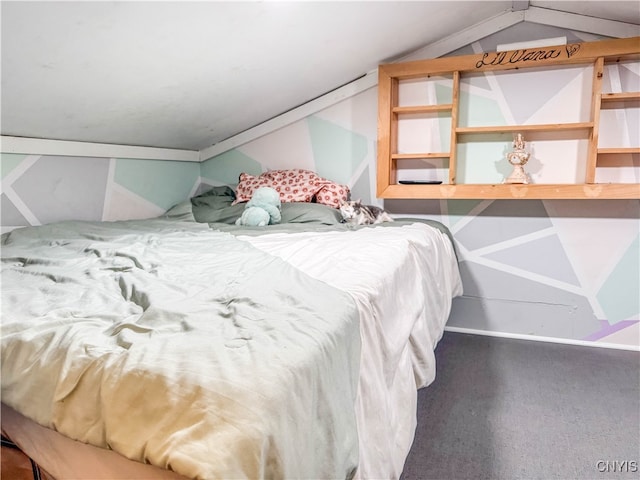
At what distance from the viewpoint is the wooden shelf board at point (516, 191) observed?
7.52ft

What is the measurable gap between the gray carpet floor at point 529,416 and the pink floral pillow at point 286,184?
4.17 ft

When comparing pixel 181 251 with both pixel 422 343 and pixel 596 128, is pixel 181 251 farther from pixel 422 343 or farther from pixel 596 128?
pixel 596 128

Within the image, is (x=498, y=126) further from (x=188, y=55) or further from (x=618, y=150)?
(x=188, y=55)

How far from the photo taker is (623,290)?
256cm

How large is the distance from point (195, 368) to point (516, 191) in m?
2.25

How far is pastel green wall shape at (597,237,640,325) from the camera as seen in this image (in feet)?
8.28

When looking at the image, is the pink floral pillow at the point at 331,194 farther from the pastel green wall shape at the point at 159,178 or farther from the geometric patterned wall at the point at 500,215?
the pastel green wall shape at the point at 159,178

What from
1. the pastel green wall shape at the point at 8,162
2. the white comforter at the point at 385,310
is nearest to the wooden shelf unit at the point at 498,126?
the white comforter at the point at 385,310

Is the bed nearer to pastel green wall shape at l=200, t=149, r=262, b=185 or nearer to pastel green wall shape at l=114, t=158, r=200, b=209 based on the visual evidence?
pastel green wall shape at l=114, t=158, r=200, b=209

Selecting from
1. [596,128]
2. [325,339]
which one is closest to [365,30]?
[596,128]

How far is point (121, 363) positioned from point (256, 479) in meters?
0.30

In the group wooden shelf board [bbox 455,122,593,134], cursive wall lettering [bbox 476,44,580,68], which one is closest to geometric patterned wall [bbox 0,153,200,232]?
wooden shelf board [bbox 455,122,593,134]

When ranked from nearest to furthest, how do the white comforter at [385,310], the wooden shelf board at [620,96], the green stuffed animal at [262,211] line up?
the white comforter at [385,310] < the wooden shelf board at [620,96] < the green stuffed animal at [262,211]

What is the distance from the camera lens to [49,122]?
2.05 meters
